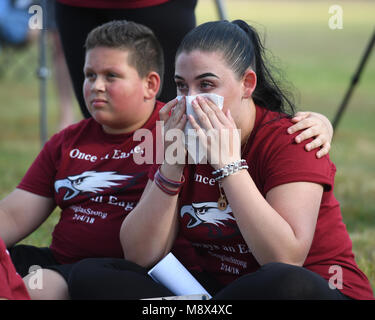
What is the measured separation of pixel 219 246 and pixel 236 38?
74 centimetres

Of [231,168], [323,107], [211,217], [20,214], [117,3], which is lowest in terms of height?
[323,107]

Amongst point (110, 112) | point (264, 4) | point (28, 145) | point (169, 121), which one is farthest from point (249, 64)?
point (264, 4)

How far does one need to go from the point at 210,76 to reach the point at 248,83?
165 millimetres

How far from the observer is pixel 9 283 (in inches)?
81.7

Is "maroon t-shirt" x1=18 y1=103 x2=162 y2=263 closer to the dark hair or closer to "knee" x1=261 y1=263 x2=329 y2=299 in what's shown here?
the dark hair

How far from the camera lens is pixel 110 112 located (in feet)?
8.94

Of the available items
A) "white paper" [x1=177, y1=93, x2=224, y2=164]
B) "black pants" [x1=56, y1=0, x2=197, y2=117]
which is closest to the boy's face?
"black pants" [x1=56, y1=0, x2=197, y2=117]

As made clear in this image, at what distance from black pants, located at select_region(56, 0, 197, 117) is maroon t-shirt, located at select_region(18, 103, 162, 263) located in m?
0.42

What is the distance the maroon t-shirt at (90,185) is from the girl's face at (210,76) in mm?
568

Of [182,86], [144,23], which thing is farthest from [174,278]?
[144,23]

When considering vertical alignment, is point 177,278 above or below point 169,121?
below

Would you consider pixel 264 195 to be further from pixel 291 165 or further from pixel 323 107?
pixel 323 107

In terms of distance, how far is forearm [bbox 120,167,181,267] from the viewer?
229 cm
